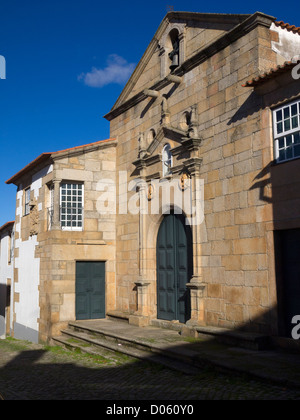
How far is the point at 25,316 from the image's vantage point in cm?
1590

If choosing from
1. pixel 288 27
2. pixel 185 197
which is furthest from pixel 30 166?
pixel 288 27

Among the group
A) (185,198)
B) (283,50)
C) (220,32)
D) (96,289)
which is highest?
(220,32)

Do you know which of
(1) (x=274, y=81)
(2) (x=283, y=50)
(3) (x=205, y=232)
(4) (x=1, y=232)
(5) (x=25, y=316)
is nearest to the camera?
(1) (x=274, y=81)

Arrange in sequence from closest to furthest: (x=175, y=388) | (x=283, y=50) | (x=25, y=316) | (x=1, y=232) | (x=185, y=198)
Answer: (x=175, y=388) → (x=283, y=50) → (x=185, y=198) → (x=25, y=316) → (x=1, y=232)

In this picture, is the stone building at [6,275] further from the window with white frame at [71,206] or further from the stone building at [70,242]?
the window with white frame at [71,206]

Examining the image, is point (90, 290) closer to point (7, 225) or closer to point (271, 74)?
point (7, 225)

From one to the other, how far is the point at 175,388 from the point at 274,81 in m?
6.02

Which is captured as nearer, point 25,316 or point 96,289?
point 96,289

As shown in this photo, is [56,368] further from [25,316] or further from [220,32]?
[220,32]

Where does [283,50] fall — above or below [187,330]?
above

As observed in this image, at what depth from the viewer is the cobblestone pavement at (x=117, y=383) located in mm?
6234

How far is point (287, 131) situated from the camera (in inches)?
340

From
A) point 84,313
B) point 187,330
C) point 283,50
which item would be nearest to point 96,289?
point 84,313

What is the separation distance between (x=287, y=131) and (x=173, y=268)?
494cm
